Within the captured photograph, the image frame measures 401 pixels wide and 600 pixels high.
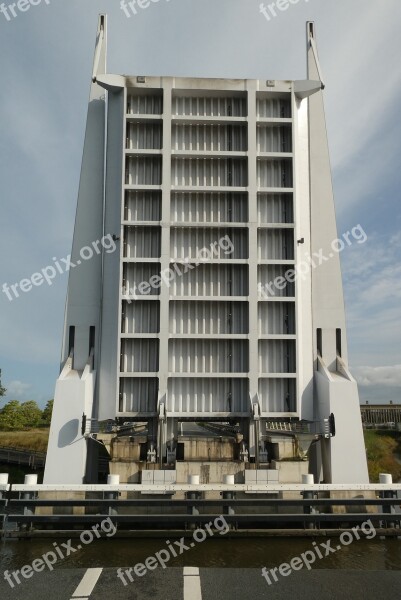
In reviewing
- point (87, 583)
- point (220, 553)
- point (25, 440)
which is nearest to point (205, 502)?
point (220, 553)

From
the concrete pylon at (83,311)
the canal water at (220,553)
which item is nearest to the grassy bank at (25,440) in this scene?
the concrete pylon at (83,311)

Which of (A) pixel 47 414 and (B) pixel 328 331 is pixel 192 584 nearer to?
(B) pixel 328 331

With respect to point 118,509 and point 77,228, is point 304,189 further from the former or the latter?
point 118,509

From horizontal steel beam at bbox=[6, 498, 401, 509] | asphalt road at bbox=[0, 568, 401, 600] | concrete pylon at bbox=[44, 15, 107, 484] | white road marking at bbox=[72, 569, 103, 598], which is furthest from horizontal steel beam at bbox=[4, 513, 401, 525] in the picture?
white road marking at bbox=[72, 569, 103, 598]

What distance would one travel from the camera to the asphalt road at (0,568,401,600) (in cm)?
1150

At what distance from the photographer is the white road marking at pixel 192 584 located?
1144 cm

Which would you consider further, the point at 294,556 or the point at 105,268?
the point at 105,268

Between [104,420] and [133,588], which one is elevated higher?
[104,420]

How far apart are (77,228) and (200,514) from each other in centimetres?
1499

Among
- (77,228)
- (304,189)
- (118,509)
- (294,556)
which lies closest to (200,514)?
(118,509)

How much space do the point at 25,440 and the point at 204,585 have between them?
139 ft

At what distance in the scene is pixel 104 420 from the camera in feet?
76.2

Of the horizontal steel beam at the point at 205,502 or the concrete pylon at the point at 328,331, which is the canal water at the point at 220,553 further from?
the concrete pylon at the point at 328,331

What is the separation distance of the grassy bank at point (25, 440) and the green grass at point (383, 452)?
29437mm
